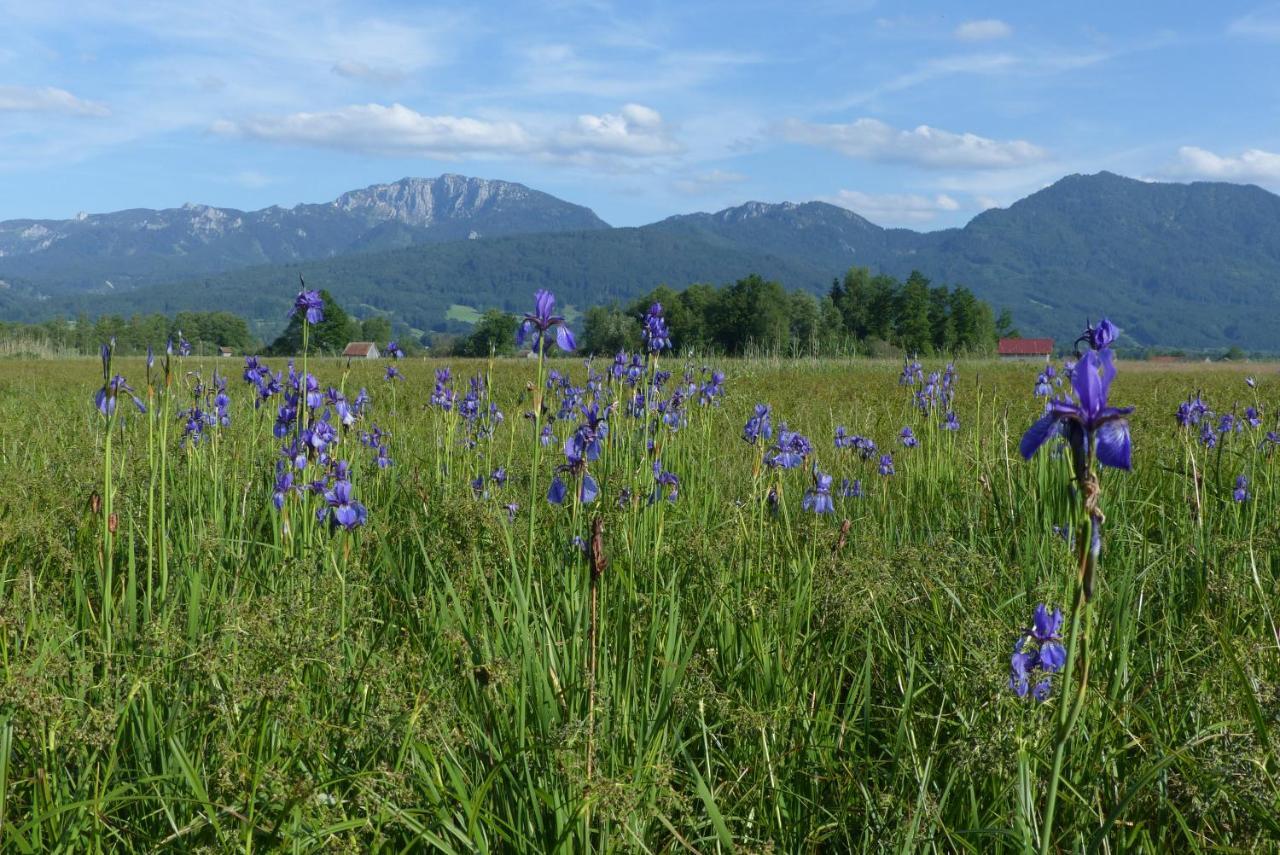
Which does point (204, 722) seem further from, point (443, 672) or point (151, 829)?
point (443, 672)

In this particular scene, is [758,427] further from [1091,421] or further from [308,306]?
[1091,421]

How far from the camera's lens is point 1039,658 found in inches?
85.7

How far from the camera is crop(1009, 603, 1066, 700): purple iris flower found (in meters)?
2.07

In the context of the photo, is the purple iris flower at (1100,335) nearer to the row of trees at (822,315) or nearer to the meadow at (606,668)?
the meadow at (606,668)

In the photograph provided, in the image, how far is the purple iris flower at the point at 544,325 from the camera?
2.43 m

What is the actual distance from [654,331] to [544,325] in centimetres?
224

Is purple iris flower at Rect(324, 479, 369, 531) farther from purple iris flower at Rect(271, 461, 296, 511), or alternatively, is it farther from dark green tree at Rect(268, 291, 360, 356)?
dark green tree at Rect(268, 291, 360, 356)

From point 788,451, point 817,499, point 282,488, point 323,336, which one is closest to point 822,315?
point 323,336

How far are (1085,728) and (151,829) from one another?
205cm

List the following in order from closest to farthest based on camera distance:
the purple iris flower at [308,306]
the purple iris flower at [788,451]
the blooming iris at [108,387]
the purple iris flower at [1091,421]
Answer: the purple iris flower at [1091,421], the blooming iris at [108,387], the purple iris flower at [308,306], the purple iris flower at [788,451]

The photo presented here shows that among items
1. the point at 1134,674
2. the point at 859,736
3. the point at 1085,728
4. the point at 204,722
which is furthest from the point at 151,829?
the point at 1134,674

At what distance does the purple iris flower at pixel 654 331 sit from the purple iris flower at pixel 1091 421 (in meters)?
3.16

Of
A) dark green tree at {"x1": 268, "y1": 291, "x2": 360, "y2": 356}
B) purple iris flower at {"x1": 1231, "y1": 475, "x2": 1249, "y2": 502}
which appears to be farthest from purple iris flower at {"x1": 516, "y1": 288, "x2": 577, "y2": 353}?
purple iris flower at {"x1": 1231, "y1": 475, "x2": 1249, "y2": 502}

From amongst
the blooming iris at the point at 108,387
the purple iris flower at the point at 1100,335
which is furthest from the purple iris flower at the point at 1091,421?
the blooming iris at the point at 108,387
